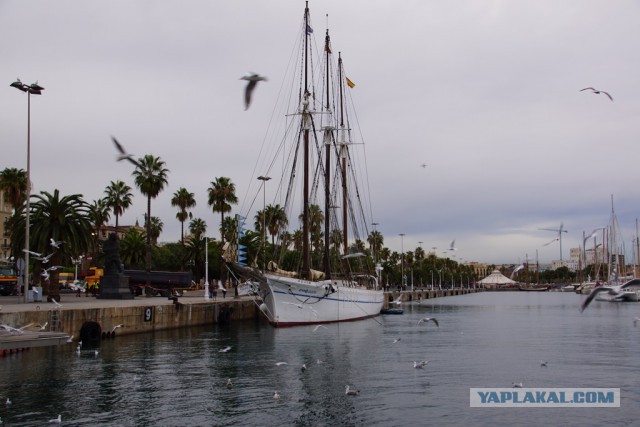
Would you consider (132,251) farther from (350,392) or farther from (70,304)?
(350,392)

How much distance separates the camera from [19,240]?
164 ft

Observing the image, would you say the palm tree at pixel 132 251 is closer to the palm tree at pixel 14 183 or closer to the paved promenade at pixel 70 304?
the palm tree at pixel 14 183

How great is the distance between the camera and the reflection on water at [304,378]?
68.4 feet

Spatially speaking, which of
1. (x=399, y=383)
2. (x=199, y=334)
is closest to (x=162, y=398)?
(x=399, y=383)

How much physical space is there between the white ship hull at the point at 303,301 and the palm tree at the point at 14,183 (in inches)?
1586

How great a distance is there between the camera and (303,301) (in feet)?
172

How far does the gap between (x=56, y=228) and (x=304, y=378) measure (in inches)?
1195

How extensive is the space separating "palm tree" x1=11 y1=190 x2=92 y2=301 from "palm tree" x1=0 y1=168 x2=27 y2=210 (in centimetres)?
2846

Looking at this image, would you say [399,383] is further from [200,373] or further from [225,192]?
[225,192]

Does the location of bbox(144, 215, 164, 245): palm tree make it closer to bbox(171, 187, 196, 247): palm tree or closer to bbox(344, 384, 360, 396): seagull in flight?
bbox(171, 187, 196, 247): palm tree

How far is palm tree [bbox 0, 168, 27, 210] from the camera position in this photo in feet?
253

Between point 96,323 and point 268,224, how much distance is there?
67.0 m

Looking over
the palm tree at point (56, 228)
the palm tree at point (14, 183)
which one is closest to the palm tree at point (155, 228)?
the palm tree at point (14, 183)

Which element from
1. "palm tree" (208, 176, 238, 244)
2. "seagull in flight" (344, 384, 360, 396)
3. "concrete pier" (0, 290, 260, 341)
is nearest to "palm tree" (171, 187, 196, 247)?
"palm tree" (208, 176, 238, 244)
